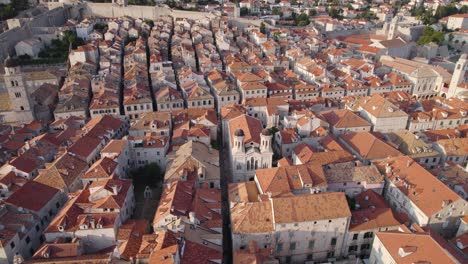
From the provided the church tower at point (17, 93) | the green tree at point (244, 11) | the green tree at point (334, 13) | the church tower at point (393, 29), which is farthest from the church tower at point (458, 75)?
the green tree at point (244, 11)

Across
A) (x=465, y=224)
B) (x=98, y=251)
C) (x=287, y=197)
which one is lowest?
(x=98, y=251)

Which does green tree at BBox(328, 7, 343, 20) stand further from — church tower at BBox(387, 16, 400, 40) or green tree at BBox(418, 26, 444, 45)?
green tree at BBox(418, 26, 444, 45)

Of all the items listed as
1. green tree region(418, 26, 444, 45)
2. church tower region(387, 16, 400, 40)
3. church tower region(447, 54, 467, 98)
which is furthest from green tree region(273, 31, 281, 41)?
church tower region(447, 54, 467, 98)

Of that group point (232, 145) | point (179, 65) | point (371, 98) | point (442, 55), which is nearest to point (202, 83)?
point (179, 65)

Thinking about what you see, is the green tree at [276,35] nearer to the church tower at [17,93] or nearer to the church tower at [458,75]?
the church tower at [458,75]

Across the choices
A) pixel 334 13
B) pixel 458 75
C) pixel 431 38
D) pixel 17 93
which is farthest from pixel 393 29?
pixel 17 93

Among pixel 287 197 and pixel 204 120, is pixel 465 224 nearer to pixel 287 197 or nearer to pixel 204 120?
pixel 287 197
